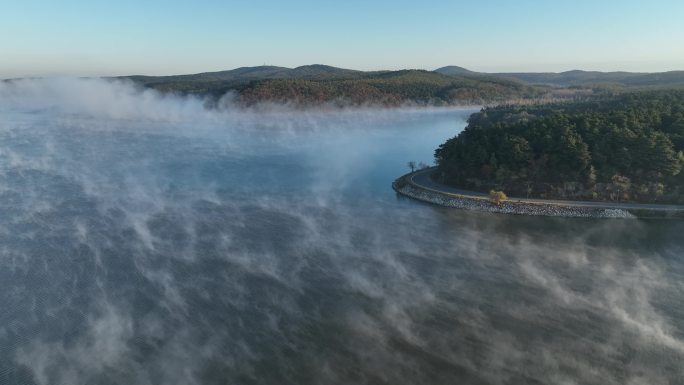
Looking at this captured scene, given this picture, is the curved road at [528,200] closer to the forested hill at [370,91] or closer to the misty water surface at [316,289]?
the misty water surface at [316,289]

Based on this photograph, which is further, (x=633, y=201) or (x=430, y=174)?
(x=430, y=174)

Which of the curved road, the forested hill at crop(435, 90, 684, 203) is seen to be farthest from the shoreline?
the forested hill at crop(435, 90, 684, 203)

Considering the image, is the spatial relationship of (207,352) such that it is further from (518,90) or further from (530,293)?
(518,90)

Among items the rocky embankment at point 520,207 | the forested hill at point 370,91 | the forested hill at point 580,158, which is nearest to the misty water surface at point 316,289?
the rocky embankment at point 520,207

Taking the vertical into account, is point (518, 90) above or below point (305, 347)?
above

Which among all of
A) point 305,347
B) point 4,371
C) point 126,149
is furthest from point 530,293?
point 126,149

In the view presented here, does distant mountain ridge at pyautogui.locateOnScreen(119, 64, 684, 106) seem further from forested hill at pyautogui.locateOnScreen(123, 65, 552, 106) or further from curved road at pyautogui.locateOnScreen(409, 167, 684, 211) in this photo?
curved road at pyautogui.locateOnScreen(409, 167, 684, 211)

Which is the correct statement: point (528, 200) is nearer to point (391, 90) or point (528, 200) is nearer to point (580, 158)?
point (580, 158)
